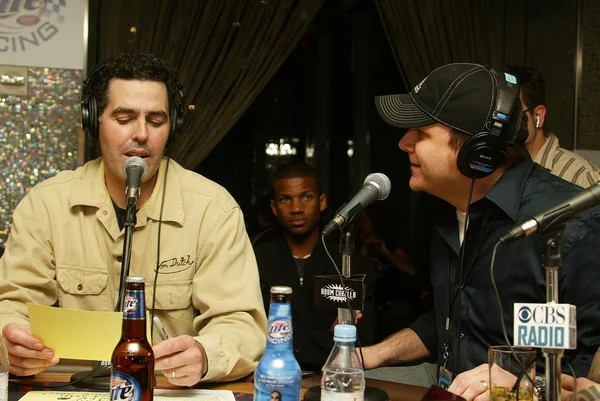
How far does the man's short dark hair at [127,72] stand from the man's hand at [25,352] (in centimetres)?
81

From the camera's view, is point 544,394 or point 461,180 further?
point 461,180

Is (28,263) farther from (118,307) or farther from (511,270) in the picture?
(511,270)

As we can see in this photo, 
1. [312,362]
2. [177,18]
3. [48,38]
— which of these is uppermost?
[177,18]

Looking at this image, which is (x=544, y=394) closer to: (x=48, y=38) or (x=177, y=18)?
(x=48, y=38)

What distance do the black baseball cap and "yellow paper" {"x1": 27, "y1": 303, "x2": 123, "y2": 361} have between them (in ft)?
3.17

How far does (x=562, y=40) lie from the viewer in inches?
167

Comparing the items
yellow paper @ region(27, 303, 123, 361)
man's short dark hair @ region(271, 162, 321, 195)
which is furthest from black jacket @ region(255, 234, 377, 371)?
yellow paper @ region(27, 303, 123, 361)

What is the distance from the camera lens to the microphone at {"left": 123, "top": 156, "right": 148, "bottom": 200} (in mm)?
1613

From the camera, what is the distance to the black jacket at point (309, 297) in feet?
11.1

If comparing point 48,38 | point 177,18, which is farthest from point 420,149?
point 177,18

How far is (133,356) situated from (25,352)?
38 cm

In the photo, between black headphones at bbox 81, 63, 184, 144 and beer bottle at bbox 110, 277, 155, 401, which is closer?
beer bottle at bbox 110, 277, 155, 401

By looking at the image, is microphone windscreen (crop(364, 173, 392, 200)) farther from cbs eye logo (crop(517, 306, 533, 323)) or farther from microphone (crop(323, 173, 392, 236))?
cbs eye logo (crop(517, 306, 533, 323))

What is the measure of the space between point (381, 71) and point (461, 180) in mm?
3069
